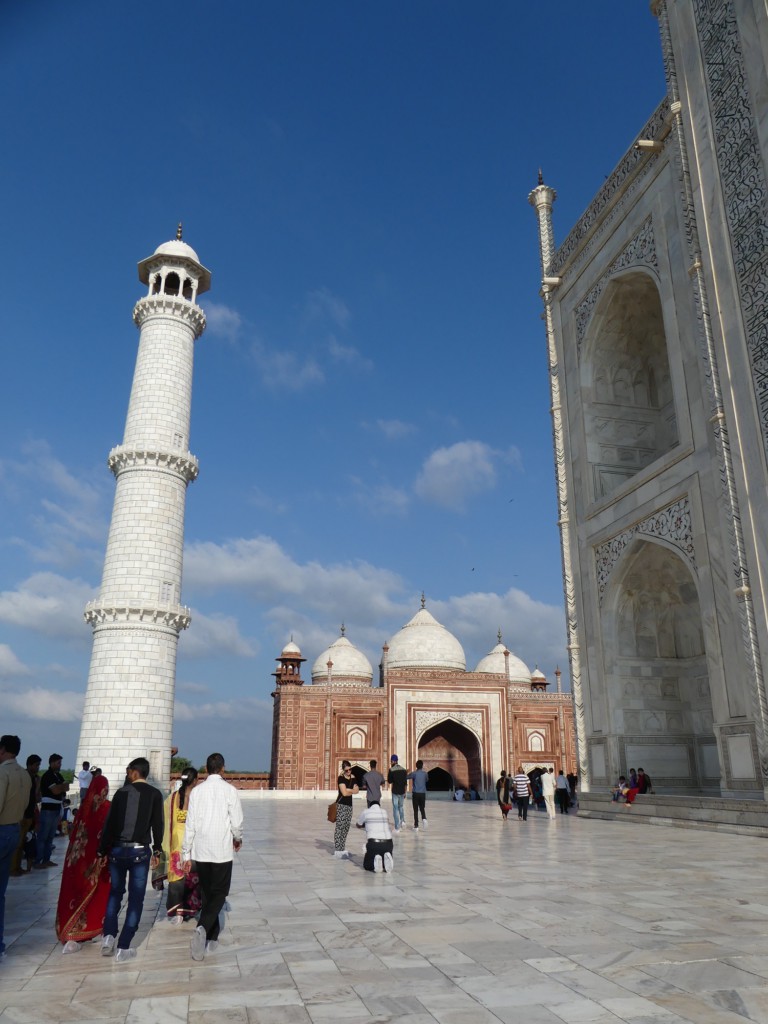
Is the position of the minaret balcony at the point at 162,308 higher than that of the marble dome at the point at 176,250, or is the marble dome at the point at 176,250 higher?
the marble dome at the point at 176,250

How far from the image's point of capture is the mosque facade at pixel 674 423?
39.8 feet

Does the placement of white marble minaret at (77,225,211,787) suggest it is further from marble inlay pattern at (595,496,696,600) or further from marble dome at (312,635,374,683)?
marble dome at (312,635,374,683)

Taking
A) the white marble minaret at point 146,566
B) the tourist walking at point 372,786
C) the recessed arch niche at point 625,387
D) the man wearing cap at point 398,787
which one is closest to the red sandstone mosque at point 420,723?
the white marble minaret at point 146,566

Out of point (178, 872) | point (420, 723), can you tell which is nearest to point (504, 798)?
point (178, 872)

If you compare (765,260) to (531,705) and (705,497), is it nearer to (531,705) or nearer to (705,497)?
(705,497)

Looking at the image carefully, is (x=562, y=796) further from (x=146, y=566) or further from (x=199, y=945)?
(x=199, y=945)

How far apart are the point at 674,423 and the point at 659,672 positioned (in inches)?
229

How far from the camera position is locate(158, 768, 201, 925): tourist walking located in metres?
5.48

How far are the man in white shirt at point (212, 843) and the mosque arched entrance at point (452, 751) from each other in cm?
3157

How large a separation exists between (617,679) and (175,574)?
510 inches

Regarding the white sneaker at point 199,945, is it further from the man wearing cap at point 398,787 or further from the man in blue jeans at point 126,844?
the man wearing cap at point 398,787

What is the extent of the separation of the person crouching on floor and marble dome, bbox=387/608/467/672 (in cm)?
2977

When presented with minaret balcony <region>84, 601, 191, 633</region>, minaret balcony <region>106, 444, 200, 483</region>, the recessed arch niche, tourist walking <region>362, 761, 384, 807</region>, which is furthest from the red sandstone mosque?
tourist walking <region>362, 761, 384, 807</region>

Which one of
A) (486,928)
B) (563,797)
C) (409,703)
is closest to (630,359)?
(563,797)
